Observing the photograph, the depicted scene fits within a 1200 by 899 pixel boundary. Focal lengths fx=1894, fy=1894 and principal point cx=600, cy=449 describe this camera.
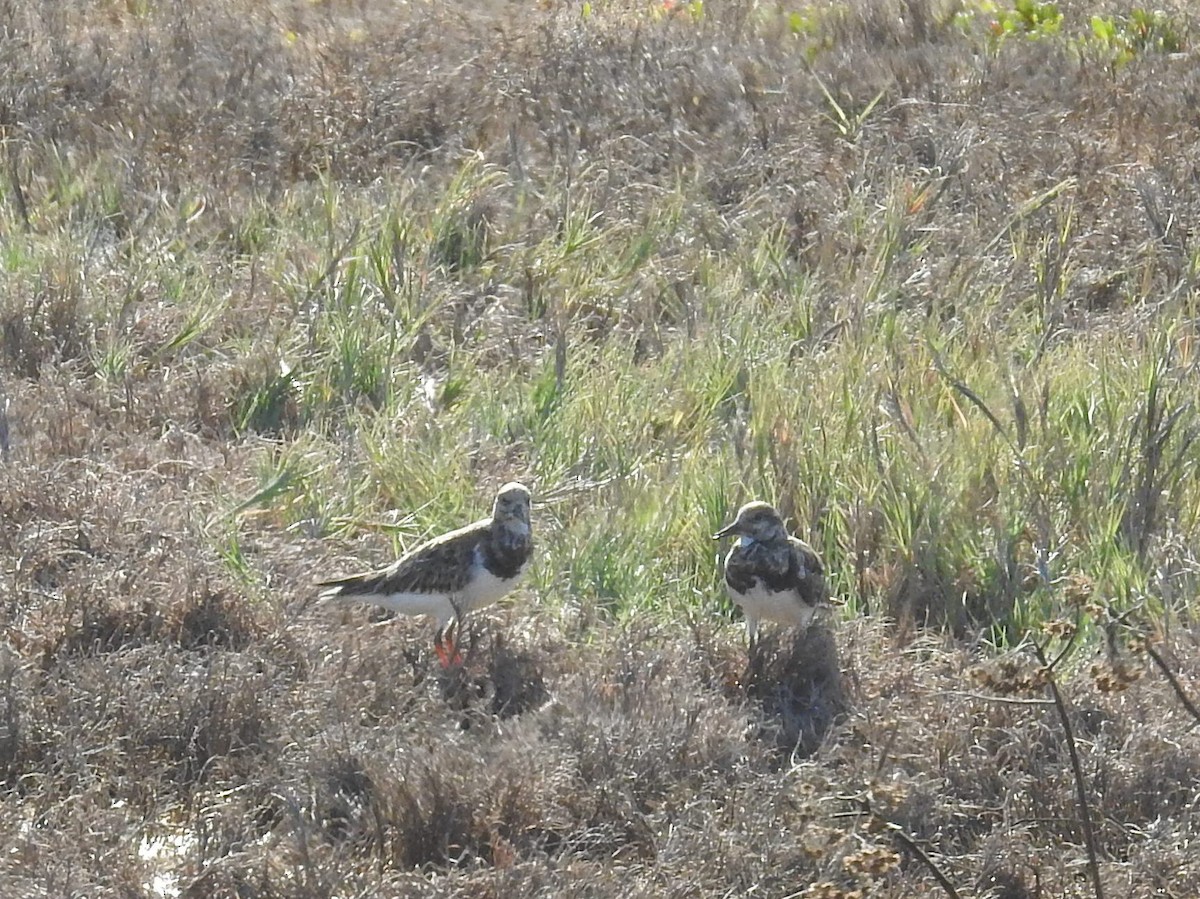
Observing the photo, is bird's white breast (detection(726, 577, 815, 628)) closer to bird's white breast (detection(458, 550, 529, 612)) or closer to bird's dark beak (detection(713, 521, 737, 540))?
bird's dark beak (detection(713, 521, 737, 540))

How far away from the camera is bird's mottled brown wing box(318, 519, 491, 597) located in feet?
19.2

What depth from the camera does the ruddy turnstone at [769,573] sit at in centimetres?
578

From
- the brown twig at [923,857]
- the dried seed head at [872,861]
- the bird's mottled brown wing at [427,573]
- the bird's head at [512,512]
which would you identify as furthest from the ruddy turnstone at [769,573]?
the dried seed head at [872,861]

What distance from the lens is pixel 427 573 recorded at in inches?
233

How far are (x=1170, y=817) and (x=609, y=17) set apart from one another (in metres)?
8.16

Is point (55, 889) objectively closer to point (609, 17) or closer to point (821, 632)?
point (821, 632)

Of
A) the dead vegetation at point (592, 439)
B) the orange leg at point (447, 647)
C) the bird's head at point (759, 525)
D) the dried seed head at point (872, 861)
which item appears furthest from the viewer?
the bird's head at point (759, 525)

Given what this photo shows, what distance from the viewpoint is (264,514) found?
22.0 ft

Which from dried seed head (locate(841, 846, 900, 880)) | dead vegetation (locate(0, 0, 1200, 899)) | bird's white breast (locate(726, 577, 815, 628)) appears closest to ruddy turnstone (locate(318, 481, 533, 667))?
dead vegetation (locate(0, 0, 1200, 899))

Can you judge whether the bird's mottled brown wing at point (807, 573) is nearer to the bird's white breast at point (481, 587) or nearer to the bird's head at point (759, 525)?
the bird's head at point (759, 525)

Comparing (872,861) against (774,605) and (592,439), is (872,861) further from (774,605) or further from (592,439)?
(592,439)

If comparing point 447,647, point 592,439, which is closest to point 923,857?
point 447,647

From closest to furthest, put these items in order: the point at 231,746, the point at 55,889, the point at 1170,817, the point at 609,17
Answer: the point at 55,889, the point at 1170,817, the point at 231,746, the point at 609,17

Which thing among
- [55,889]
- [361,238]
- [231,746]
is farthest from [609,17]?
[55,889]
